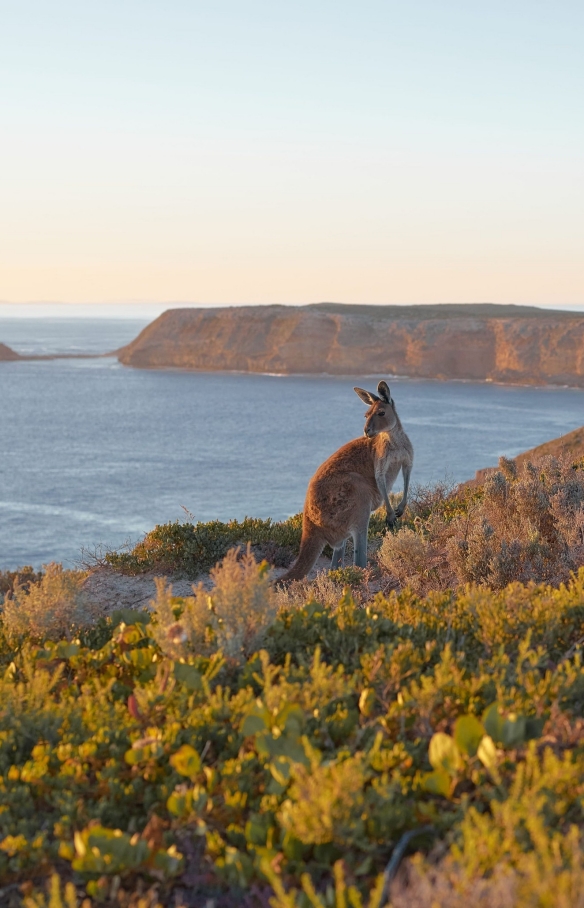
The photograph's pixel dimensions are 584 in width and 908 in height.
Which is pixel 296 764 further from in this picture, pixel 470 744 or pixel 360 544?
pixel 360 544

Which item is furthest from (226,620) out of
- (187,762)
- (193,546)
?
(193,546)

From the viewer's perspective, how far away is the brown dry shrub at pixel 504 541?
7.64 metres

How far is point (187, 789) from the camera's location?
10.6 ft

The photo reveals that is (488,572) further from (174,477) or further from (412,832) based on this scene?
(174,477)

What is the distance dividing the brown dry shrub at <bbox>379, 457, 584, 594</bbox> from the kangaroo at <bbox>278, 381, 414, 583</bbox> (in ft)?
1.58

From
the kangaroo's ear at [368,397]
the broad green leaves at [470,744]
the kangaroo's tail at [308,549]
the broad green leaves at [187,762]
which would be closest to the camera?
the broad green leaves at [470,744]

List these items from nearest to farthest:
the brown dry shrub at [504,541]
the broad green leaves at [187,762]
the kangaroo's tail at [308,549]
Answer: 1. the broad green leaves at [187,762]
2. the brown dry shrub at [504,541]
3. the kangaroo's tail at [308,549]

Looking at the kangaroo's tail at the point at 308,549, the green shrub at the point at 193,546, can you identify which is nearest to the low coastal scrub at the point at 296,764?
the kangaroo's tail at the point at 308,549

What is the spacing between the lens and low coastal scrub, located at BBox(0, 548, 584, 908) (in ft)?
8.47

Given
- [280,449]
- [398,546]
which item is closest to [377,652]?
[398,546]

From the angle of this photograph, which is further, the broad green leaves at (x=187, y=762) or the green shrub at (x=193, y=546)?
the green shrub at (x=193, y=546)

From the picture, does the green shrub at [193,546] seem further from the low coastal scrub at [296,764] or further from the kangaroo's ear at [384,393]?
the low coastal scrub at [296,764]

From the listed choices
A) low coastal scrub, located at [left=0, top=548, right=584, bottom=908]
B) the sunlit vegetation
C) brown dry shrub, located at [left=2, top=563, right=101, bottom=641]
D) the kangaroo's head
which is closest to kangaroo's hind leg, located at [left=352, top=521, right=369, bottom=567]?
the kangaroo's head

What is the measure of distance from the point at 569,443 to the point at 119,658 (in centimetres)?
1962
